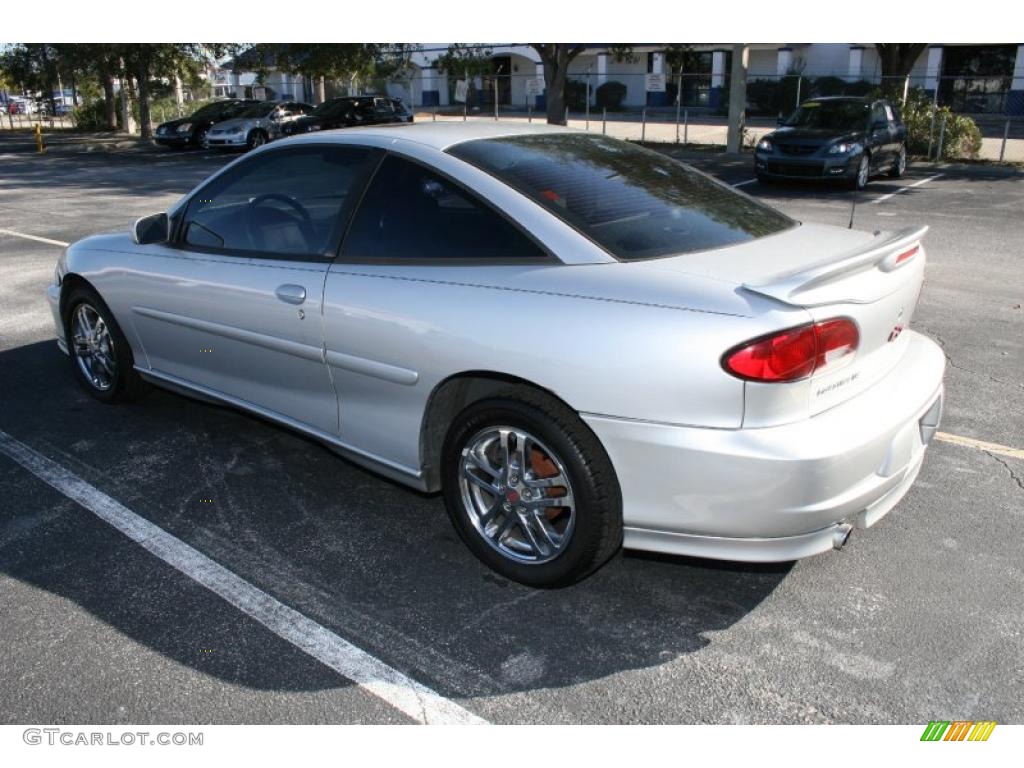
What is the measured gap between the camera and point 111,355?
504cm

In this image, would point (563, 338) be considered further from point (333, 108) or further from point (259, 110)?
point (259, 110)

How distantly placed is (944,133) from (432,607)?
2085 cm

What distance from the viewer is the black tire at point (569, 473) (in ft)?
9.78

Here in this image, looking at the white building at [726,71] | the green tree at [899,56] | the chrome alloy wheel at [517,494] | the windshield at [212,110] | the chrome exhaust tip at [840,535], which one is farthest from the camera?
the white building at [726,71]

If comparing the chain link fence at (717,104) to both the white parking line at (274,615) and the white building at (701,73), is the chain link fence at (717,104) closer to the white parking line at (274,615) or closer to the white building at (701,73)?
the white building at (701,73)

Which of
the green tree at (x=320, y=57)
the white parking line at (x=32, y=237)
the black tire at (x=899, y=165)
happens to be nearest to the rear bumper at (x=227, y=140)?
the green tree at (x=320, y=57)

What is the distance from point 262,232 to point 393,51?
3190cm

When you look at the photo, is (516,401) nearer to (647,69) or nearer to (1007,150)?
(1007,150)

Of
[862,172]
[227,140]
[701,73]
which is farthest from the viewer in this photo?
[701,73]

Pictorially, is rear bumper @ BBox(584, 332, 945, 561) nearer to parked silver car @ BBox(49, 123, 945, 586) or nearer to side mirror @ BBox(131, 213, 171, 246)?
parked silver car @ BBox(49, 123, 945, 586)

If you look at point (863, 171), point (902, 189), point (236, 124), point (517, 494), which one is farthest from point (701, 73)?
point (517, 494)

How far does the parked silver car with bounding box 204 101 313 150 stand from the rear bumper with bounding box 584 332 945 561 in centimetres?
2418

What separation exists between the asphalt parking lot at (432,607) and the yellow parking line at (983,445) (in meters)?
0.03
